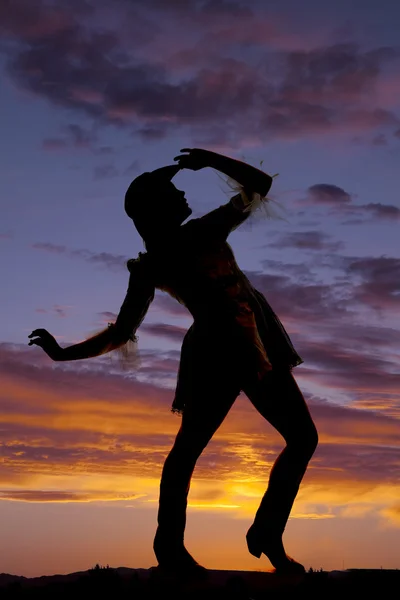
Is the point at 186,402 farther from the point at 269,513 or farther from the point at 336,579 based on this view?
the point at 336,579

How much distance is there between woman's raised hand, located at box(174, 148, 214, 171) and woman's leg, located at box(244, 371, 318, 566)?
1718mm

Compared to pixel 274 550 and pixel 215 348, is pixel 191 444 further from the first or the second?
pixel 274 550

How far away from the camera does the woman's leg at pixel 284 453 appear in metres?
8.42

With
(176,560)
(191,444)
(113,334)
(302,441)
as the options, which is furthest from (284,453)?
(113,334)

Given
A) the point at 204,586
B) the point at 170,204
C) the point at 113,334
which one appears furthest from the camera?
the point at 113,334

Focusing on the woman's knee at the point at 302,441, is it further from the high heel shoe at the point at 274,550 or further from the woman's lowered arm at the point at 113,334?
the woman's lowered arm at the point at 113,334

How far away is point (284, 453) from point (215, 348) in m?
0.99

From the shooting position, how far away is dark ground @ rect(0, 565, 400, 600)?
25.4 feet

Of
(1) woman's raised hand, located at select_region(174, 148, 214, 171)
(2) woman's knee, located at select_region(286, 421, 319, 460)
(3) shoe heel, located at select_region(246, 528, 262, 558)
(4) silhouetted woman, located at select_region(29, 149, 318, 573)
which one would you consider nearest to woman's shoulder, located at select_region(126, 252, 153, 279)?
(4) silhouetted woman, located at select_region(29, 149, 318, 573)

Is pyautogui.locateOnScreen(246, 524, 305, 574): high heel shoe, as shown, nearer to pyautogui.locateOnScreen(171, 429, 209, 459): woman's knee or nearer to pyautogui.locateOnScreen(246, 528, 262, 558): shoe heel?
pyautogui.locateOnScreen(246, 528, 262, 558): shoe heel

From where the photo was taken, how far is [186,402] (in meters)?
8.67

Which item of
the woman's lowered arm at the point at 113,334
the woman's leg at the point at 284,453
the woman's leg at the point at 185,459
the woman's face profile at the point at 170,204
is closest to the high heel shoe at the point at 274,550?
the woman's leg at the point at 284,453

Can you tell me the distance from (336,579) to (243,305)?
2.23 metres

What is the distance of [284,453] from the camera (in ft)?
27.8
